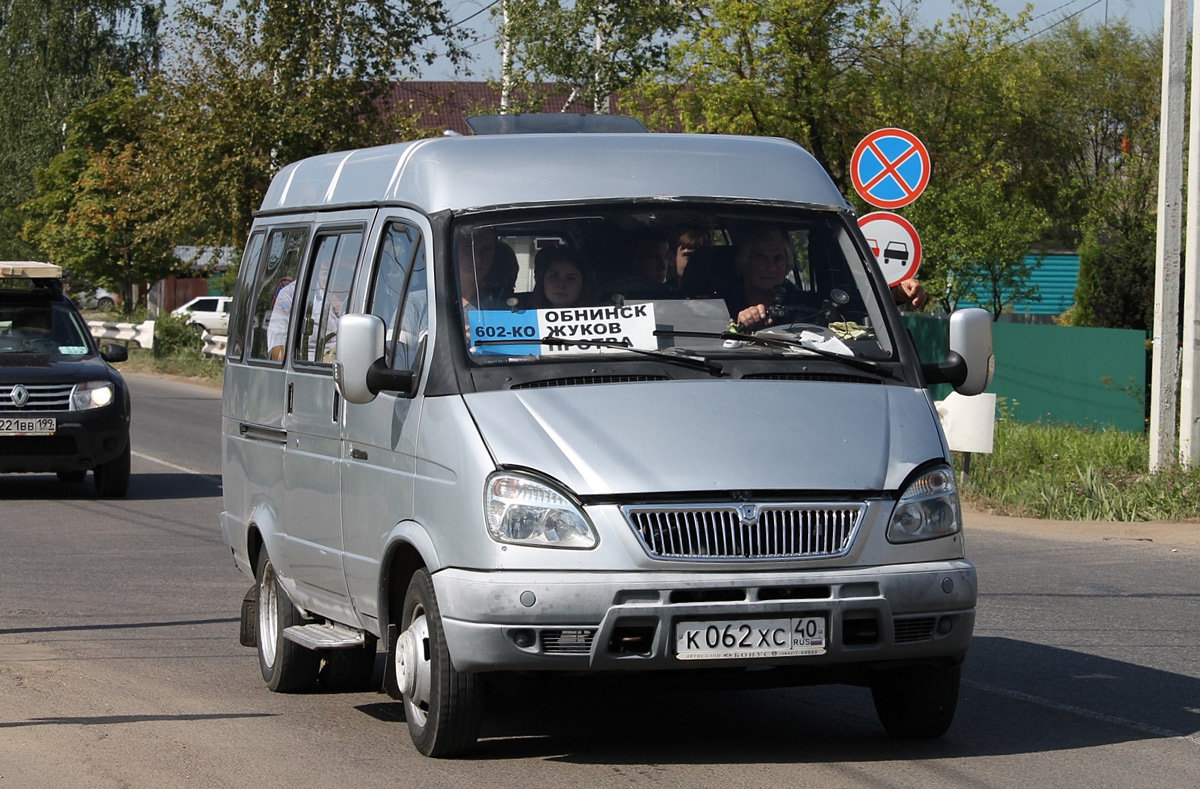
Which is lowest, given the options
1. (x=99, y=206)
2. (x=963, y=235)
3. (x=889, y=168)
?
(x=963, y=235)

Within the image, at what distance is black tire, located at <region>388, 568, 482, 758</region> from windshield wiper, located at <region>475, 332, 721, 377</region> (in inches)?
33.7

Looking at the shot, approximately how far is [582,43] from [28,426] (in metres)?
32.6

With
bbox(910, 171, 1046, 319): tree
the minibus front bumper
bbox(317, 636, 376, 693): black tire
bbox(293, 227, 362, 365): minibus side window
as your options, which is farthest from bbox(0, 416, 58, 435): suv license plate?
bbox(910, 171, 1046, 319): tree

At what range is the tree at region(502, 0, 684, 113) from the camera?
1761 inches

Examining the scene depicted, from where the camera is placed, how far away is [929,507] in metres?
5.90

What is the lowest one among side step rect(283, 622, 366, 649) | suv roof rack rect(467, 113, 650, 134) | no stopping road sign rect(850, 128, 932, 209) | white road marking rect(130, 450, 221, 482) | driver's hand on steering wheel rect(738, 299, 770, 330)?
white road marking rect(130, 450, 221, 482)

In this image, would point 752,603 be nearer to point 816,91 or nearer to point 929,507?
point 929,507

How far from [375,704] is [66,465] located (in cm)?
910

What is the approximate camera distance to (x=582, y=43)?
46.4 meters

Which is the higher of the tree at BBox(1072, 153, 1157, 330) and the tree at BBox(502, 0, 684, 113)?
the tree at BBox(502, 0, 684, 113)

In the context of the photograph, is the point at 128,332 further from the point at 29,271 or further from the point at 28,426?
the point at 28,426

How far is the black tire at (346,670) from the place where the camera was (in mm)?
7719

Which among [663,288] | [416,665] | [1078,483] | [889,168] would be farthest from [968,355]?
[889,168]

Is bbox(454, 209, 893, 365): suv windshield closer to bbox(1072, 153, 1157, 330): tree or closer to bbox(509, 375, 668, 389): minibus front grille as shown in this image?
bbox(509, 375, 668, 389): minibus front grille
